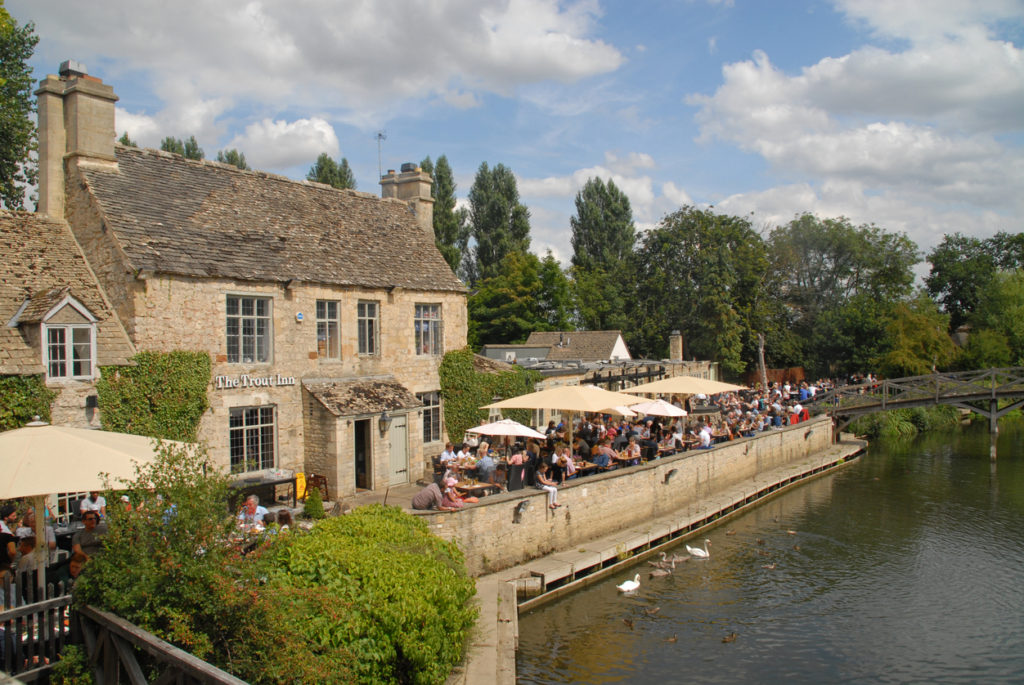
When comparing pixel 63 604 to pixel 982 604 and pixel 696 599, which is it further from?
pixel 982 604

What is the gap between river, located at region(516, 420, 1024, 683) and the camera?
12.2m

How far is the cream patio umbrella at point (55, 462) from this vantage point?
24.9 feet

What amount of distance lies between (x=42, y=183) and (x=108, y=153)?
1531mm

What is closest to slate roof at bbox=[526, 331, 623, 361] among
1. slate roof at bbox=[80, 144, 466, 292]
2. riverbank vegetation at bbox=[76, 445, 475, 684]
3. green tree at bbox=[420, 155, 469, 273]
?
green tree at bbox=[420, 155, 469, 273]

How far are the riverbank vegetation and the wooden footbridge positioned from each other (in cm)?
2909

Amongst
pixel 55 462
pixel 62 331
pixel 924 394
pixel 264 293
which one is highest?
pixel 264 293

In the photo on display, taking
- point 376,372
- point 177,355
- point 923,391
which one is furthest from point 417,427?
point 923,391

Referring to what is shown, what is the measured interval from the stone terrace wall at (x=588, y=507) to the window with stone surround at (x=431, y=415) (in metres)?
6.74

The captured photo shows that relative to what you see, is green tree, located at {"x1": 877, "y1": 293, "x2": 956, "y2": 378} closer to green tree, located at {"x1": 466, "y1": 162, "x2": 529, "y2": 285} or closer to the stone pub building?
green tree, located at {"x1": 466, "y1": 162, "x2": 529, "y2": 285}

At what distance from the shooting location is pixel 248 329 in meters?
17.6

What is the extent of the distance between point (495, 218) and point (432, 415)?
32.0 metres

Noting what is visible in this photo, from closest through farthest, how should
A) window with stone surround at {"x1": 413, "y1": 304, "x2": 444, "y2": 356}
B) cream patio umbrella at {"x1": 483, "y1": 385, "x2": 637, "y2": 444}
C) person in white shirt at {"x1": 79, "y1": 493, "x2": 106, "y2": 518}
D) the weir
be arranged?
the weir
person in white shirt at {"x1": 79, "y1": 493, "x2": 106, "y2": 518}
cream patio umbrella at {"x1": 483, "y1": 385, "x2": 637, "y2": 444}
window with stone surround at {"x1": 413, "y1": 304, "x2": 444, "y2": 356}

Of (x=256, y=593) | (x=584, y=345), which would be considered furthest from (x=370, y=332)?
(x=584, y=345)

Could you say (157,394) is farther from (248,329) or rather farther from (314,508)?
(314,508)
